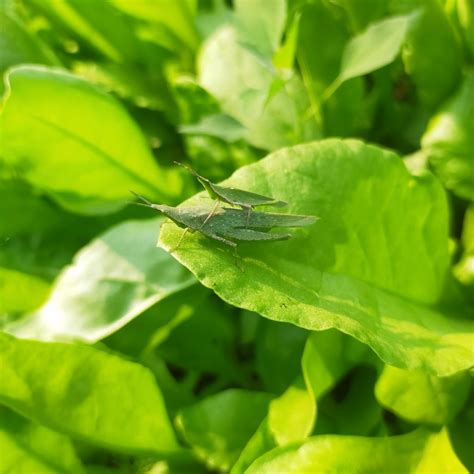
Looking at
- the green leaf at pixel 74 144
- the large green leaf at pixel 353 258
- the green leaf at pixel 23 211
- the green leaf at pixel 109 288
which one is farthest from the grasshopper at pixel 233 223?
the green leaf at pixel 23 211

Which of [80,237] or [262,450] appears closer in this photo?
[262,450]

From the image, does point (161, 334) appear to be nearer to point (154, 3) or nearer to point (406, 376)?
point (406, 376)

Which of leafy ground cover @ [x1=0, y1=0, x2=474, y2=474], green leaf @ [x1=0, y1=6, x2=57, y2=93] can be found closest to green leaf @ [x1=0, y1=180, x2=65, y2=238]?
leafy ground cover @ [x1=0, y1=0, x2=474, y2=474]

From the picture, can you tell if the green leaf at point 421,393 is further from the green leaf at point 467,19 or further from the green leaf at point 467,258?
the green leaf at point 467,19

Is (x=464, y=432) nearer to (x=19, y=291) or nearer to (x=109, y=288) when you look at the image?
(x=109, y=288)

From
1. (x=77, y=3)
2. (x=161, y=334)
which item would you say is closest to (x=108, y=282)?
(x=161, y=334)

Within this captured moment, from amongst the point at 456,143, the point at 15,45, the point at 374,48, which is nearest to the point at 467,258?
the point at 456,143

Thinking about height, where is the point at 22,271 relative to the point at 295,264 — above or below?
below
